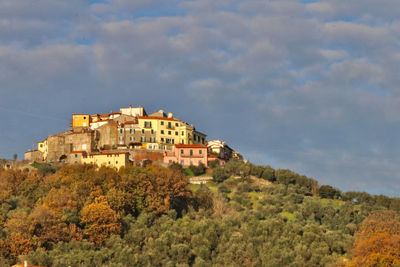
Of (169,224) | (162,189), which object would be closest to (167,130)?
(162,189)

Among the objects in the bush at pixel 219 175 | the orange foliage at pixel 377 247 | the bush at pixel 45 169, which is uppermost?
the bush at pixel 45 169

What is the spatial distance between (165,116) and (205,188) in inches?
930

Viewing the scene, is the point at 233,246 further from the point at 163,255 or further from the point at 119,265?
the point at 119,265

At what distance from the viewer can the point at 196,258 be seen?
63.9 metres

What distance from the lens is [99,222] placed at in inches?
2672

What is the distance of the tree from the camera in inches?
2630

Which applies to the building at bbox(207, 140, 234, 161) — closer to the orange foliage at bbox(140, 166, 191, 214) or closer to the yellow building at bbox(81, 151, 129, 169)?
the yellow building at bbox(81, 151, 129, 169)

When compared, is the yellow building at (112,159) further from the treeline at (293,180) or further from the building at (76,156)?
the treeline at (293,180)

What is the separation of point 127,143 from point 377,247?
1720 inches

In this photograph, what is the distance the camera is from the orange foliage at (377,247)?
61.0 meters

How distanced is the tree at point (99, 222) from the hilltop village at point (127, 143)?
879 inches

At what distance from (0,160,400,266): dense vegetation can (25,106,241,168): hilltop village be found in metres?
6.50

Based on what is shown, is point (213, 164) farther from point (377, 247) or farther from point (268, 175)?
point (377, 247)

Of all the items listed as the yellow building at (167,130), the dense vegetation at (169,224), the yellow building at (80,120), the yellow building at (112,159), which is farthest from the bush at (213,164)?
the yellow building at (80,120)
